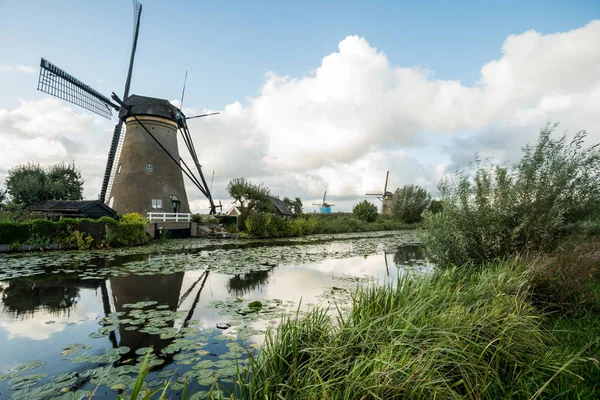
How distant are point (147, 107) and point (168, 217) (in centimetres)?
835

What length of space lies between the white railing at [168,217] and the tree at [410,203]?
3153 centimetres

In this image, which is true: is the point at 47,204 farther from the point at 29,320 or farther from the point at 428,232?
the point at 428,232

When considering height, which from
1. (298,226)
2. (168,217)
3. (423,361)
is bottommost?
(423,361)

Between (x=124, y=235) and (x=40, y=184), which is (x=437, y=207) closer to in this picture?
(x=124, y=235)

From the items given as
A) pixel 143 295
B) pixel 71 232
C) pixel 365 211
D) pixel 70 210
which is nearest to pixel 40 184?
pixel 70 210

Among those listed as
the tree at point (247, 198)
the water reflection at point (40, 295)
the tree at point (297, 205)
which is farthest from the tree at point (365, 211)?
the water reflection at point (40, 295)

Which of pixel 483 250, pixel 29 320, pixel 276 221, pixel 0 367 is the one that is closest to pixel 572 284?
pixel 483 250

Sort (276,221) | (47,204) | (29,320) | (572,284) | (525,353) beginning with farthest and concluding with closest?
(276,221) < (47,204) < (29,320) < (572,284) < (525,353)

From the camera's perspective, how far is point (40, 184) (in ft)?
81.9

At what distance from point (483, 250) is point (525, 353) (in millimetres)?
3582

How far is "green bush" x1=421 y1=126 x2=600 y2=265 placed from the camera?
18.6 feet

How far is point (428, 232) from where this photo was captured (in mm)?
6816

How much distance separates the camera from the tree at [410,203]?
142 feet

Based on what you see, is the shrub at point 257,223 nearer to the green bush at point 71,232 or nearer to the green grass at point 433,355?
the green bush at point 71,232
